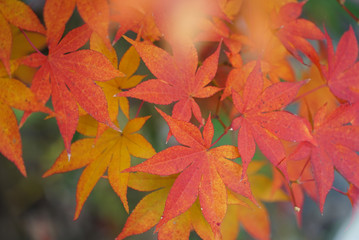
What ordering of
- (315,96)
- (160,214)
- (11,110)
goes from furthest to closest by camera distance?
1. (315,96)
2. (160,214)
3. (11,110)

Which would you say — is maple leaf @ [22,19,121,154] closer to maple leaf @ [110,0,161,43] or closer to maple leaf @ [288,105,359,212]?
maple leaf @ [110,0,161,43]

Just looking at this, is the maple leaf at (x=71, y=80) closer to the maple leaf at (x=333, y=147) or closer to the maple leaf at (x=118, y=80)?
the maple leaf at (x=118, y=80)

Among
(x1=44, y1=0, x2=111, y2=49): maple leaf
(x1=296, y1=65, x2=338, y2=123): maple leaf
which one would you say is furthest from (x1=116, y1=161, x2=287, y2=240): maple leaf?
(x1=296, y1=65, x2=338, y2=123): maple leaf

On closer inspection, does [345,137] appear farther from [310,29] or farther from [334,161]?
[310,29]

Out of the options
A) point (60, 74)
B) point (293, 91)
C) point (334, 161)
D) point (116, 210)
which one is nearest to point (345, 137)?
point (334, 161)

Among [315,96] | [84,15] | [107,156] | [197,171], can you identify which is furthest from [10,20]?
[315,96]

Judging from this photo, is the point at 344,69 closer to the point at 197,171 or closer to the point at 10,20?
the point at 197,171

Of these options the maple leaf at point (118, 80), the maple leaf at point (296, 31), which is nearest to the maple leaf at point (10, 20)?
the maple leaf at point (118, 80)
